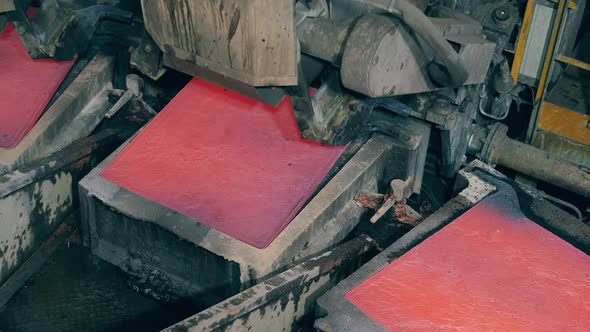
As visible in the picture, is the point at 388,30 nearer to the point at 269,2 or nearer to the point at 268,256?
the point at 269,2

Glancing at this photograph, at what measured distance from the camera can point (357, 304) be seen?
9.50ft

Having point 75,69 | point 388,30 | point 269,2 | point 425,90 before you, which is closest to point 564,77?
point 425,90

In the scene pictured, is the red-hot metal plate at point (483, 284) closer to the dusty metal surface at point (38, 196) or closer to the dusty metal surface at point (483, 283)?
the dusty metal surface at point (483, 283)

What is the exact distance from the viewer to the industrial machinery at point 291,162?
3029 millimetres

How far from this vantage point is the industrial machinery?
9.94 feet

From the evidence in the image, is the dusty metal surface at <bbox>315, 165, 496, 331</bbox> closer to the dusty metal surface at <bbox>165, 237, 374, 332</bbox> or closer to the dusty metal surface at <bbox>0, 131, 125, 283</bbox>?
the dusty metal surface at <bbox>165, 237, 374, 332</bbox>

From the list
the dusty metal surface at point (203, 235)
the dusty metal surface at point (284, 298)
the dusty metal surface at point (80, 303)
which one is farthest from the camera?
the dusty metal surface at point (80, 303)

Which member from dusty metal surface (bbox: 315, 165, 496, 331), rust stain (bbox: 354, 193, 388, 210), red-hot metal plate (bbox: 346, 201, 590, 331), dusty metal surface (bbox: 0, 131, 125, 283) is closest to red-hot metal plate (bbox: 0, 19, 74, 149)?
dusty metal surface (bbox: 0, 131, 125, 283)

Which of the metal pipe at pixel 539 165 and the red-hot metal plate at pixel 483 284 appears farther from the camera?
the metal pipe at pixel 539 165

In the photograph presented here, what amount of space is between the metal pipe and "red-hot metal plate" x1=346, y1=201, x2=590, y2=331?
0.89m

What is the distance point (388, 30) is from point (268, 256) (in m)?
1.04

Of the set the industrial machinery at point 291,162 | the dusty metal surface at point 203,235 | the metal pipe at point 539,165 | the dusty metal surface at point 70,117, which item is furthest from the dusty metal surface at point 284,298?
the dusty metal surface at point 70,117

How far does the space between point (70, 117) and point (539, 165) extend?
8.16ft

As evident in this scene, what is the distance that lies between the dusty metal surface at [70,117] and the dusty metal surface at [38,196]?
12 centimetres
